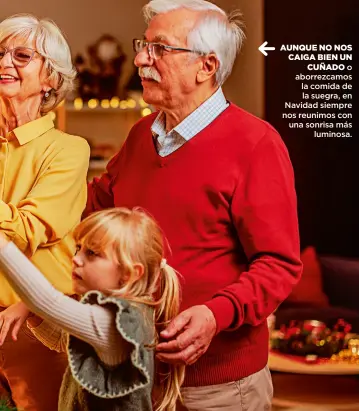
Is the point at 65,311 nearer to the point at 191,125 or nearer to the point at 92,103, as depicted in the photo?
the point at 191,125

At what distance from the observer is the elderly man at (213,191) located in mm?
1613

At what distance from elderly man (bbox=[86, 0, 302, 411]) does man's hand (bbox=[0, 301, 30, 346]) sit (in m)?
0.26

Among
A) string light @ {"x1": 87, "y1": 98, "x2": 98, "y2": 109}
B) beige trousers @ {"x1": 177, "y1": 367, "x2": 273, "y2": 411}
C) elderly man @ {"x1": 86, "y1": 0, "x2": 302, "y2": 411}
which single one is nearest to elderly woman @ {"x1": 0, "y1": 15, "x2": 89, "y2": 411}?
elderly man @ {"x1": 86, "y1": 0, "x2": 302, "y2": 411}

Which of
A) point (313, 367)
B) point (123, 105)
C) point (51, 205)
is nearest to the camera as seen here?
point (51, 205)

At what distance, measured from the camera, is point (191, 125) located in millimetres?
1679

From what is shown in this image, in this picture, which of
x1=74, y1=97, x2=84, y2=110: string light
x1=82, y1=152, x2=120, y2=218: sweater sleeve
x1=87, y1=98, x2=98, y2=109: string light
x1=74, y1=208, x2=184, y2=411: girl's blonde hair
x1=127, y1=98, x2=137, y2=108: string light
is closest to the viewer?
x1=74, y1=208, x2=184, y2=411: girl's blonde hair

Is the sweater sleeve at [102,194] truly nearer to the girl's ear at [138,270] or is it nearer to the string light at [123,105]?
the girl's ear at [138,270]

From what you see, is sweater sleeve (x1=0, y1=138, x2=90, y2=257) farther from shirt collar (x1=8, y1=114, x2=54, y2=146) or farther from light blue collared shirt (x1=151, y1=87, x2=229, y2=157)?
light blue collared shirt (x1=151, y1=87, x2=229, y2=157)

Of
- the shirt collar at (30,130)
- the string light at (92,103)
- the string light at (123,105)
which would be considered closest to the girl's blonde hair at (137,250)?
the shirt collar at (30,130)

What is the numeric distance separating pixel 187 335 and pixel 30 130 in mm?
525

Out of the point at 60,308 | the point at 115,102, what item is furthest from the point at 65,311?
the point at 115,102

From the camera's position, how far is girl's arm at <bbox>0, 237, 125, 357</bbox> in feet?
4.36

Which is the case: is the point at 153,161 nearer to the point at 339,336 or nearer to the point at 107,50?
the point at 107,50

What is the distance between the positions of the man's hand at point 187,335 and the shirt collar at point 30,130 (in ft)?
1.56
